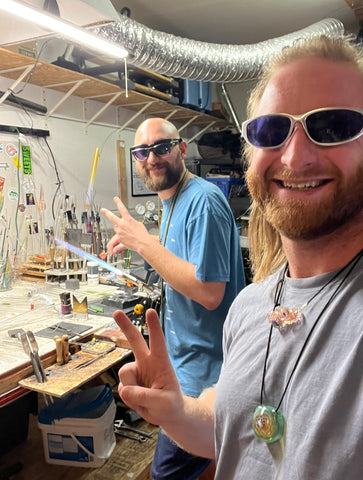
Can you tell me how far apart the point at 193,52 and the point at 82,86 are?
0.94 metres

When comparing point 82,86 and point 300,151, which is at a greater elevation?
point 82,86

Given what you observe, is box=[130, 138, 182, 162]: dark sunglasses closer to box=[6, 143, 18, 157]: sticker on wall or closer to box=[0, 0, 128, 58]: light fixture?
box=[0, 0, 128, 58]: light fixture

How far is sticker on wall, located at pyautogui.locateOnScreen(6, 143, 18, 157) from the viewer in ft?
8.87

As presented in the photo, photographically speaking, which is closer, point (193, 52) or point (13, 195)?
point (13, 195)

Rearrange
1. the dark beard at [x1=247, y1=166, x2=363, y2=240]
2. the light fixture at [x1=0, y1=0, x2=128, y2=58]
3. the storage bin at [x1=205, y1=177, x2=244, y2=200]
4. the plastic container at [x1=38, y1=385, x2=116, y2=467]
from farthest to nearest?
the storage bin at [x1=205, y1=177, x2=244, y2=200]
the plastic container at [x1=38, y1=385, x2=116, y2=467]
the light fixture at [x1=0, y1=0, x2=128, y2=58]
the dark beard at [x1=247, y1=166, x2=363, y2=240]

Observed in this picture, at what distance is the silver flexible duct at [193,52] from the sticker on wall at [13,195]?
50.1 inches

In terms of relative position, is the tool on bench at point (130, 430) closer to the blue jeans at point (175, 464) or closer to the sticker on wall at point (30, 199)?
the blue jeans at point (175, 464)

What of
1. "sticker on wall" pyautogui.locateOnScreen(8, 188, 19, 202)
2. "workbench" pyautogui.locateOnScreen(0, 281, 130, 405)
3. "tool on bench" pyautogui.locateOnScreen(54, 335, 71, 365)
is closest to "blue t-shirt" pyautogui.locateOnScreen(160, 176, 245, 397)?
"workbench" pyautogui.locateOnScreen(0, 281, 130, 405)

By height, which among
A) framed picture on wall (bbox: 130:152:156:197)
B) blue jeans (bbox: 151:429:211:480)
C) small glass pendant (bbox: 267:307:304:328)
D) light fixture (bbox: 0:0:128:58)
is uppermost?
light fixture (bbox: 0:0:128:58)

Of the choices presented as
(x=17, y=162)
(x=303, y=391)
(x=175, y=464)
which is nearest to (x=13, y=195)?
(x=17, y=162)

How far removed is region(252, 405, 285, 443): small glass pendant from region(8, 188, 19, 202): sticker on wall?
2.56 metres

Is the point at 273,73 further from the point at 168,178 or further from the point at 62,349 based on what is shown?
the point at 62,349

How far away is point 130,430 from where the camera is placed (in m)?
2.58

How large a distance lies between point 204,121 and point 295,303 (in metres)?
4.49
